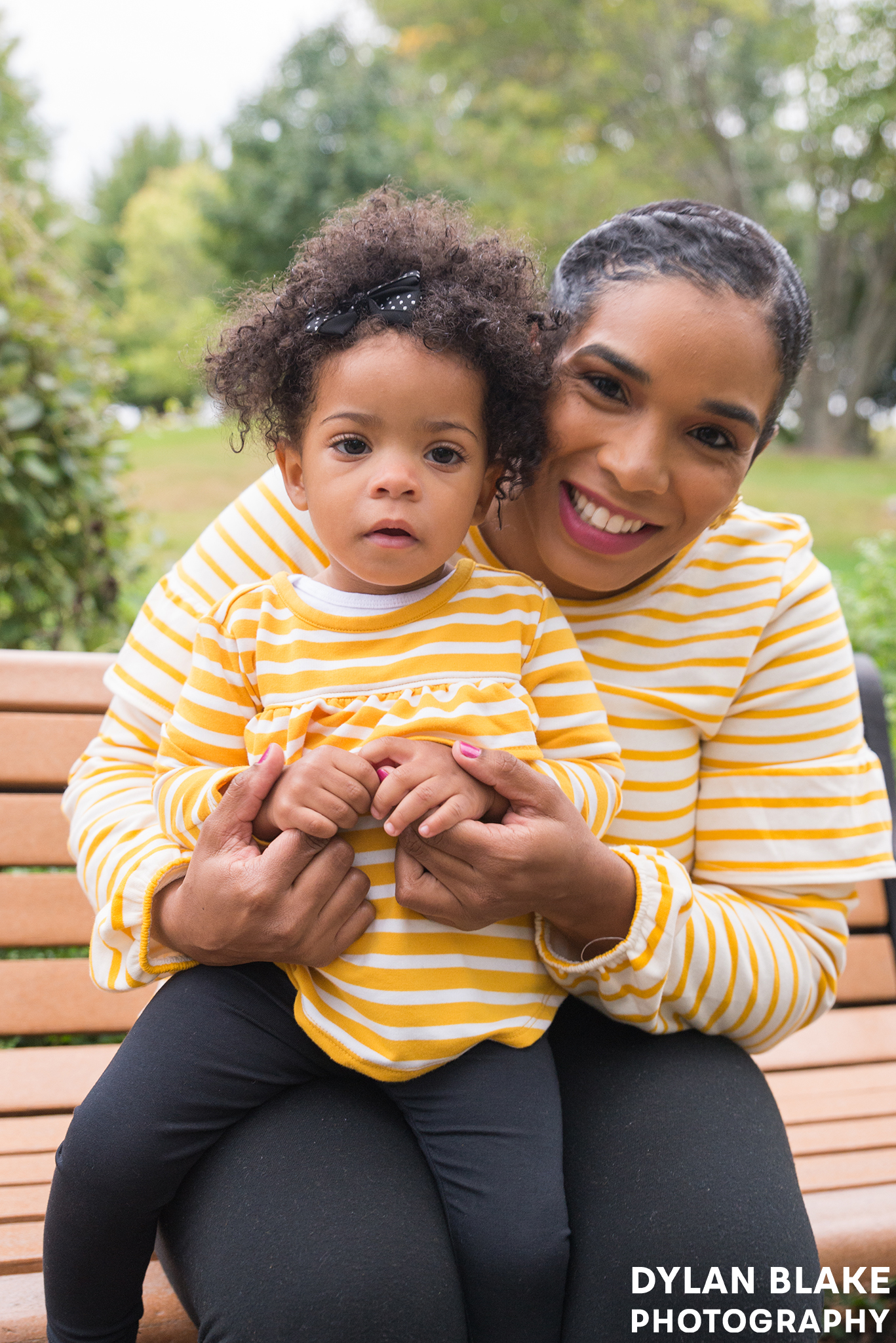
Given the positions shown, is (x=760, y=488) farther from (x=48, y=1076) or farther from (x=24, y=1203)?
(x=24, y=1203)

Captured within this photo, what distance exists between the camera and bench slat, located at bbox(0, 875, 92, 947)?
2131mm

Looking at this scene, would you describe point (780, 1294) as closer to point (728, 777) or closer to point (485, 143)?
point (728, 777)

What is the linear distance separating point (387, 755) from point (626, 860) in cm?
41

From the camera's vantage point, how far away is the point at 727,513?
5.61 ft

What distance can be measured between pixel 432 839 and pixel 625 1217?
58 cm

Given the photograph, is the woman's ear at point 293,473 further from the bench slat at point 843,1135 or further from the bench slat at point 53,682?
the bench slat at point 843,1135

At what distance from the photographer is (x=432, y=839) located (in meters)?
1.37

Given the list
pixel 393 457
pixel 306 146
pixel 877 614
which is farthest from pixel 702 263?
pixel 306 146

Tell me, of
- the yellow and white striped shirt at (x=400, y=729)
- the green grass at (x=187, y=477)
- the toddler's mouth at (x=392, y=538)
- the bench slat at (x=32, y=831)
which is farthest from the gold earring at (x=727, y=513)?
the green grass at (x=187, y=477)

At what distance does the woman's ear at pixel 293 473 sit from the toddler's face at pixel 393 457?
9cm

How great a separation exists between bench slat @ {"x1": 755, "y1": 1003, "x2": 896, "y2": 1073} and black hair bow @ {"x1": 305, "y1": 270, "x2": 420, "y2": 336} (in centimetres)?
179

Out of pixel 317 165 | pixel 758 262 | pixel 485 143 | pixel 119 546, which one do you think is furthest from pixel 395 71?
pixel 758 262

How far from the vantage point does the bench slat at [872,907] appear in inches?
99.6

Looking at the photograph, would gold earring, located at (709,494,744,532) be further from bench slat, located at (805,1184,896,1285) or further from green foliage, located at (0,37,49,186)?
green foliage, located at (0,37,49,186)
